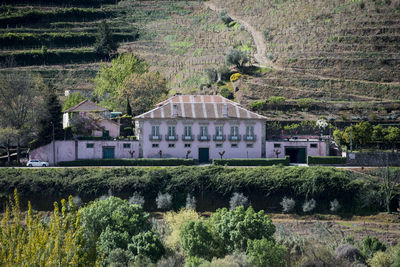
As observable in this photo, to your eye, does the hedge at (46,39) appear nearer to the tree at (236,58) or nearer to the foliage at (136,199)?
the tree at (236,58)

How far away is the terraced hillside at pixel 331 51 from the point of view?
85250 millimetres

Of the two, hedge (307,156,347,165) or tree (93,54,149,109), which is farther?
tree (93,54,149,109)

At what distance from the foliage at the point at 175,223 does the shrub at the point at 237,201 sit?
422cm

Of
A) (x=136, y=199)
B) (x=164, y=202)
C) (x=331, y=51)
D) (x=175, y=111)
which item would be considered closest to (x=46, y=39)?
(x=331, y=51)

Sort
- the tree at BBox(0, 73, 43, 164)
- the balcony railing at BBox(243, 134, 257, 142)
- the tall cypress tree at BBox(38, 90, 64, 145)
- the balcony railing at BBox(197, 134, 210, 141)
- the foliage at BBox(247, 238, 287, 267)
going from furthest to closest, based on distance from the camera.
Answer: the tree at BBox(0, 73, 43, 164) < the balcony railing at BBox(243, 134, 257, 142) < the balcony railing at BBox(197, 134, 210, 141) < the tall cypress tree at BBox(38, 90, 64, 145) < the foliage at BBox(247, 238, 287, 267)

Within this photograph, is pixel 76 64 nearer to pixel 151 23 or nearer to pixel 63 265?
pixel 151 23

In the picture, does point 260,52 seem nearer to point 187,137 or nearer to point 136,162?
point 187,137

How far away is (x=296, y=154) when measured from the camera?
220 ft

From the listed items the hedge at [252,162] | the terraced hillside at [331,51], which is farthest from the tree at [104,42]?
the hedge at [252,162]

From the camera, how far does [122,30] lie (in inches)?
4963

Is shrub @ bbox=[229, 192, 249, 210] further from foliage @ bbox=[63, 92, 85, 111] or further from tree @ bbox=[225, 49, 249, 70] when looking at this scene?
tree @ bbox=[225, 49, 249, 70]

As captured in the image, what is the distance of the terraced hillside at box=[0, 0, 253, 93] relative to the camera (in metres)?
104

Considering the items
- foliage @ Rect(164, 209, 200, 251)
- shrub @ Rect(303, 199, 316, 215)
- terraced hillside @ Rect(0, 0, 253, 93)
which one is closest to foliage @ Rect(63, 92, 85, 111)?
terraced hillside @ Rect(0, 0, 253, 93)

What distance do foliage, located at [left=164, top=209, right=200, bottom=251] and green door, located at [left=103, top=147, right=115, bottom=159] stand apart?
48.7 feet
